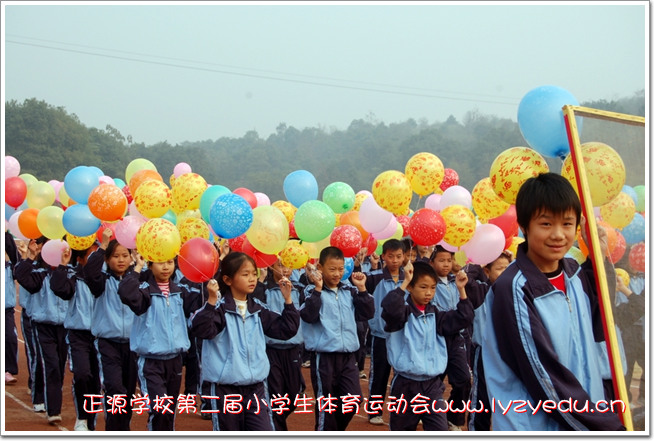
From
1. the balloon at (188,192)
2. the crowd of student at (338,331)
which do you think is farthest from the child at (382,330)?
the balloon at (188,192)

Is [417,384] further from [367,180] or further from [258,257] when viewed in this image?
[367,180]

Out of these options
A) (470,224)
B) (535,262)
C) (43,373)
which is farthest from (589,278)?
(43,373)

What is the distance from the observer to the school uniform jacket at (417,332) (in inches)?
207

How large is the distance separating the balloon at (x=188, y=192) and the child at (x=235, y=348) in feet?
5.65

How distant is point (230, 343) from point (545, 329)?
266cm

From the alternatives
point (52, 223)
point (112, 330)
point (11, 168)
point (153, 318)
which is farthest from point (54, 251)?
point (11, 168)

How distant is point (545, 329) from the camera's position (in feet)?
8.31

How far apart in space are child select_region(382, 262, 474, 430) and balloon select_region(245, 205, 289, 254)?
0.96m

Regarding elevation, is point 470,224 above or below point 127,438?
above

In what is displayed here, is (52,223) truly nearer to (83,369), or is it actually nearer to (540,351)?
(83,369)

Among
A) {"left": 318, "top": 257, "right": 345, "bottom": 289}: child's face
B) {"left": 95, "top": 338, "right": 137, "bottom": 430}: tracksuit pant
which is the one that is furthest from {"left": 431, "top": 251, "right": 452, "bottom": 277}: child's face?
{"left": 95, "top": 338, "right": 137, "bottom": 430}: tracksuit pant

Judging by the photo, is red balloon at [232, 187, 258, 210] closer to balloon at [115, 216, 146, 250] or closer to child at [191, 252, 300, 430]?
balloon at [115, 216, 146, 250]

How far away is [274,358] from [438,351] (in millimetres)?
1627

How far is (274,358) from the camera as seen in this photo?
632 cm
